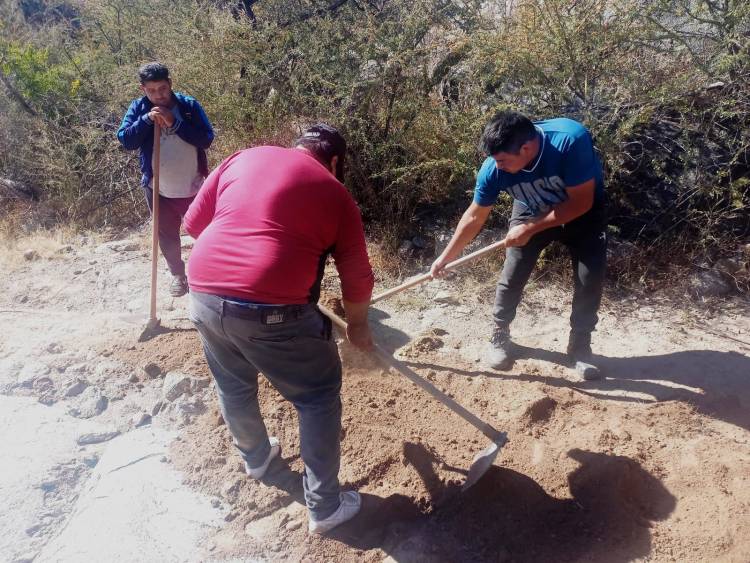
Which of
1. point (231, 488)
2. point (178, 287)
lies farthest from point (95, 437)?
point (178, 287)

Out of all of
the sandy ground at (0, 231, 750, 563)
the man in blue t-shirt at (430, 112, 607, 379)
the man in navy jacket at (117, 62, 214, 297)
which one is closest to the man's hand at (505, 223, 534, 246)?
the man in blue t-shirt at (430, 112, 607, 379)

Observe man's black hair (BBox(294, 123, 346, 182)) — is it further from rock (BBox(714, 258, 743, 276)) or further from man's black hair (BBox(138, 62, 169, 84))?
rock (BBox(714, 258, 743, 276))

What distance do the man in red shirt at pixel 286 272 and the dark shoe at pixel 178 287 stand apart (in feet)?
7.44

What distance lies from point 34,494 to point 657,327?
382 cm

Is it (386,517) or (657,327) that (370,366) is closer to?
(386,517)

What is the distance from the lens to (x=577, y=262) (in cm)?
322

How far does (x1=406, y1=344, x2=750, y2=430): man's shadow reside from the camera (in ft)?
10.1

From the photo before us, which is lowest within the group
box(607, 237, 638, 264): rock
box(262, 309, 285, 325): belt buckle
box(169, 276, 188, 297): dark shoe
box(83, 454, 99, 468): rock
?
box(83, 454, 99, 468): rock

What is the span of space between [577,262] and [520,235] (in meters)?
0.51

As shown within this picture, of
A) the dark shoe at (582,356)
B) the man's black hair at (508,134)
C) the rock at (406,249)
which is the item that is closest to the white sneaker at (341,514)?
the dark shoe at (582,356)

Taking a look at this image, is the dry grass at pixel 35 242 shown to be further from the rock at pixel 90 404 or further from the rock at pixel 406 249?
the rock at pixel 406 249

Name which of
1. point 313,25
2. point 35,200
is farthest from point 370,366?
point 35,200

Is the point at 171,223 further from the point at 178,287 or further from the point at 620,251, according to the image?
the point at 620,251

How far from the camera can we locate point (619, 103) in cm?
397
